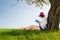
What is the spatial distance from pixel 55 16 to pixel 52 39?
147 centimetres

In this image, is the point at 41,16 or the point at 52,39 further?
the point at 41,16

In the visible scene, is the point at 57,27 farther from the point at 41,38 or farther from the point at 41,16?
the point at 41,38

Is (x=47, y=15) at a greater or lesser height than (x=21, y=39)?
greater

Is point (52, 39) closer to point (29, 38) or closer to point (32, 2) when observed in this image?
point (29, 38)

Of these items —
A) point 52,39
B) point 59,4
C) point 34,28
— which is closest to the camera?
point 52,39

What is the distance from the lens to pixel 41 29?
6715 millimetres

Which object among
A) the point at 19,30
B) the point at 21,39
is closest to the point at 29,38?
the point at 21,39

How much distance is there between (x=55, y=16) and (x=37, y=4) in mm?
628

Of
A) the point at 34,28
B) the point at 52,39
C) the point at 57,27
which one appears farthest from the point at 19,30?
the point at 52,39

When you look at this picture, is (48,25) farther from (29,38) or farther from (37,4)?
(29,38)

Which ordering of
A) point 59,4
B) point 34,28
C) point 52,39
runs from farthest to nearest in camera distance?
point 34,28, point 59,4, point 52,39

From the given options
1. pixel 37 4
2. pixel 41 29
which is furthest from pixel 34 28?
pixel 37 4

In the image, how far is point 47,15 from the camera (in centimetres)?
681

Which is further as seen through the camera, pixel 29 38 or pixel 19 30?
pixel 19 30
